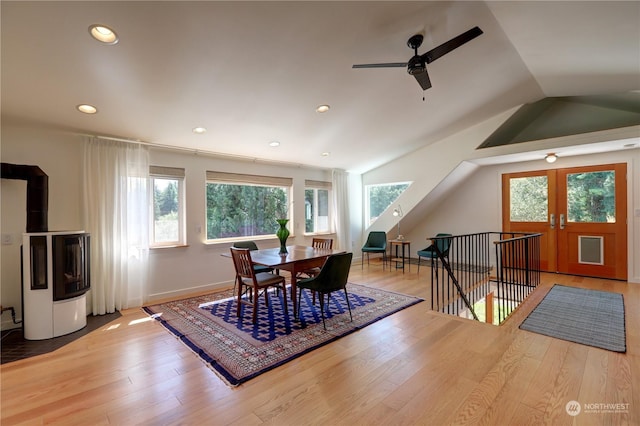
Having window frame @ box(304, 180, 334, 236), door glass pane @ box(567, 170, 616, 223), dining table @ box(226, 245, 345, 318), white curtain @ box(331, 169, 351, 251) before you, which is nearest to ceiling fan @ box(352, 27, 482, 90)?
dining table @ box(226, 245, 345, 318)

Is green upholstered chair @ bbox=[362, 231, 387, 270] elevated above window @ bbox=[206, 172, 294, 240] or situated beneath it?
situated beneath

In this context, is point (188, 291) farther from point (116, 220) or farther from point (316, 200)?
point (316, 200)

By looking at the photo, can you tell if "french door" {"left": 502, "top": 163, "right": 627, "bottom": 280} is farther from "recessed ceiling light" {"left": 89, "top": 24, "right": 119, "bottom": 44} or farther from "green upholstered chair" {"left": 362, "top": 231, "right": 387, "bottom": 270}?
"recessed ceiling light" {"left": 89, "top": 24, "right": 119, "bottom": 44}

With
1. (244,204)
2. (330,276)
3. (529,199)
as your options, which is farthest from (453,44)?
(529,199)

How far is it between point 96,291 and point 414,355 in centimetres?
381

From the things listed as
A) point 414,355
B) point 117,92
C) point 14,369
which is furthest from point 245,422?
point 117,92

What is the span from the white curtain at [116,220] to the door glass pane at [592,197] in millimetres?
7156

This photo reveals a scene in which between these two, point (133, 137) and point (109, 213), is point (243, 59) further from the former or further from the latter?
point (109, 213)

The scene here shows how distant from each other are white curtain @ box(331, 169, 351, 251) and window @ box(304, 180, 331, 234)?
0.17 meters

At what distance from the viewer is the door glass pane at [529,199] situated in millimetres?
5484

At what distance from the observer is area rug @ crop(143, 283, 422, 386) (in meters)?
2.43

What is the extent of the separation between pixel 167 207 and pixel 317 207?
10.3ft

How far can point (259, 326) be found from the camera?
3125 millimetres

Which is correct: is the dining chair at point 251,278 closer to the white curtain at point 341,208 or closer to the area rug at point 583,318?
the area rug at point 583,318
